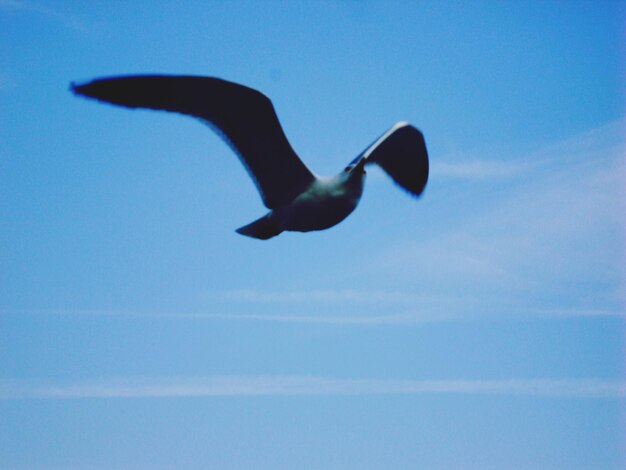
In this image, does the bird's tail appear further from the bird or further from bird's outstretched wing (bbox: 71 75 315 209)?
bird's outstretched wing (bbox: 71 75 315 209)

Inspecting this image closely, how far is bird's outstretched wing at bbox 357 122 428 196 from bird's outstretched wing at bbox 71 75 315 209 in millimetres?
1276

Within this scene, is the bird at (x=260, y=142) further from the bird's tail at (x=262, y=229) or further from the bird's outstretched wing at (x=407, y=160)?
the bird's outstretched wing at (x=407, y=160)

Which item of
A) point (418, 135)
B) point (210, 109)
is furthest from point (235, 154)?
point (418, 135)

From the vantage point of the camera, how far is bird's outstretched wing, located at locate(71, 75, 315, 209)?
514 centimetres

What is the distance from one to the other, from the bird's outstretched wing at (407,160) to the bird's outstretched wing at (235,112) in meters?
1.28

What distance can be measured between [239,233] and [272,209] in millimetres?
350

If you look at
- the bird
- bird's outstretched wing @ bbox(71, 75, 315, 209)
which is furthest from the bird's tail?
bird's outstretched wing @ bbox(71, 75, 315, 209)

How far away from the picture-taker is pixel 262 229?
5551 millimetres

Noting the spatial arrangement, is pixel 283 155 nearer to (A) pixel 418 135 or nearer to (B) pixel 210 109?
(B) pixel 210 109

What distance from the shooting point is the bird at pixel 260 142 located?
4.98m

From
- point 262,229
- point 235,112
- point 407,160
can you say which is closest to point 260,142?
point 235,112

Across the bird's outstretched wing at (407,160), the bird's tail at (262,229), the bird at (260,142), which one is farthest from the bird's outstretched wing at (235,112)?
the bird's outstretched wing at (407,160)

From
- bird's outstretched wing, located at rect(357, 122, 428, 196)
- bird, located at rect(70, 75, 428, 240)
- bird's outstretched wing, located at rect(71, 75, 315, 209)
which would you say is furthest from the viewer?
bird's outstretched wing, located at rect(357, 122, 428, 196)

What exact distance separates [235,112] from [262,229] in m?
1.00
